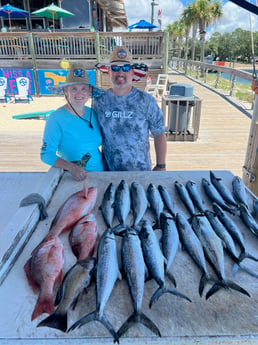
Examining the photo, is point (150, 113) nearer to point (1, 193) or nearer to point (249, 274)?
point (1, 193)

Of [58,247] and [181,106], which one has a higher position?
[58,247]

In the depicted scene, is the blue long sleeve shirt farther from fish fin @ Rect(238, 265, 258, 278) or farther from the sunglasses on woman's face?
fish fin @ Rect(238, 265, 258, 278)

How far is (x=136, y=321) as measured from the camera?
0.94m

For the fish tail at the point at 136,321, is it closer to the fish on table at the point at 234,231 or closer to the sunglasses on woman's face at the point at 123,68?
the fish on table at the point at 234,231

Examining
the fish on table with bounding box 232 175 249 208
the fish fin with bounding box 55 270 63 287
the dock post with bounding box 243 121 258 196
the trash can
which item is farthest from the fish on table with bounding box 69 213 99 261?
the trash can

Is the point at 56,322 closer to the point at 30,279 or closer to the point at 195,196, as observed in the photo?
the point at 30,279

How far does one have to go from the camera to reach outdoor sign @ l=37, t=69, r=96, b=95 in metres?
12.1

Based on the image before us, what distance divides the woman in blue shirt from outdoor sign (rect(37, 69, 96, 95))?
10749 mm

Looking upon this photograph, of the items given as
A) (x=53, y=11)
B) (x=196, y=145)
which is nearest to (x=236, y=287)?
(x=196, y=145)

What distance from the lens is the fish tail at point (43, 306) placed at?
963 millimetres

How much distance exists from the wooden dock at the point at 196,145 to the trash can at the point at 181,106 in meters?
0.47

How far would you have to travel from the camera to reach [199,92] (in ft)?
43.3

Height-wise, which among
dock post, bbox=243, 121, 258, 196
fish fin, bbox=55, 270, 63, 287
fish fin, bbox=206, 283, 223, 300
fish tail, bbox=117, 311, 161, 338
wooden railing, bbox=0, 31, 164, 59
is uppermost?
wooden railing, bbox=0, 31, 164, 59

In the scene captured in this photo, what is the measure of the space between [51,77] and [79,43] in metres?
2.36
